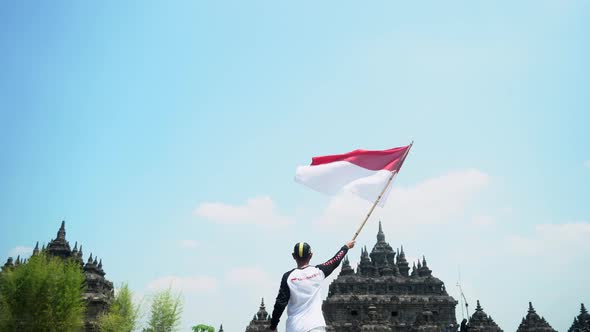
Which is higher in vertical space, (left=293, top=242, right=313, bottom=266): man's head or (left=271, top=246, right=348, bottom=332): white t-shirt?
(left=293, top=242, right=313, bottom=266): man's head

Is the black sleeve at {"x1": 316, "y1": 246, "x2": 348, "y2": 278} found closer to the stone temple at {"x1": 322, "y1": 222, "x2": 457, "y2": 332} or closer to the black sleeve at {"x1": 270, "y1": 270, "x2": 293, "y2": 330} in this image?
the black sleeve at {"x1": 270, "y1": 270, "x2": 293, "y2": 330}

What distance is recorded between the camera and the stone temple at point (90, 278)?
56.0 metres

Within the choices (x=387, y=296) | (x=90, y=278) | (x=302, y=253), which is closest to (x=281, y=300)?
(x=302, y=253)

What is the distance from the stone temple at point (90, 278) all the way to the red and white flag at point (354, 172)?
173ft

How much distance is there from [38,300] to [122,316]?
13.7 meters

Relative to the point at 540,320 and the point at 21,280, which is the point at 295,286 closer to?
the point at 21,280

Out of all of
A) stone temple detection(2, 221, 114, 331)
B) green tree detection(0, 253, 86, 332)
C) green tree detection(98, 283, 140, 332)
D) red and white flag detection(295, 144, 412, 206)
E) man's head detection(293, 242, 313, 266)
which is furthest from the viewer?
stone temple detection(2, 221, 114, 331)

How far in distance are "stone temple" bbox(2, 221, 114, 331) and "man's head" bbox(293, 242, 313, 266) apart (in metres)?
54.7

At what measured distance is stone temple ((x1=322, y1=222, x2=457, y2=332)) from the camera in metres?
68.7

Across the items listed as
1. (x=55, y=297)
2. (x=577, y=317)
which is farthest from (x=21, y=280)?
(x=577, y=317)

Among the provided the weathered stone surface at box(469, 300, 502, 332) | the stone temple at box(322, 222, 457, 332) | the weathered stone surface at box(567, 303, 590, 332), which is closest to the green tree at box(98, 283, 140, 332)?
the stone temple at box(322, 222, 457, 332)

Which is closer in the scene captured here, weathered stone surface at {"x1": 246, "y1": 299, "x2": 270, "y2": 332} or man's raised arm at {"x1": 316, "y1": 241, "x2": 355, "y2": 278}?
man's raised arm at {"x1": 316, "y1": 241, "x2": 355, "y2": 278}

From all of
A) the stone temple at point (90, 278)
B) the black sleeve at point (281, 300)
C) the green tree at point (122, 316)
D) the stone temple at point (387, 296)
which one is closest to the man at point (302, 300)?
the black sleeve at point (281, 300)

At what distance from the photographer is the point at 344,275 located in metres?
74.0
